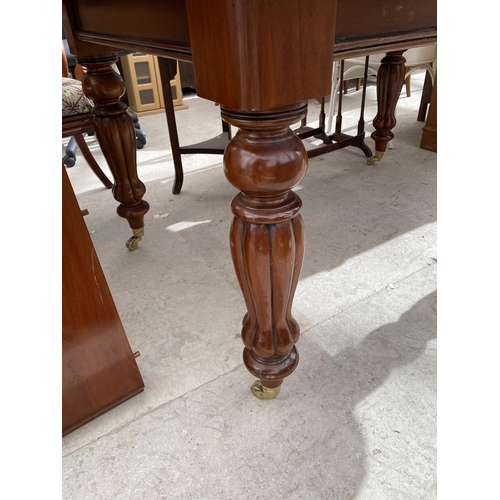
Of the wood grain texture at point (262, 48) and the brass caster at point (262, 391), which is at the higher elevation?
the wood grain texture at point (262, 48)

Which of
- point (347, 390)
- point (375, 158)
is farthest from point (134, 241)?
point (375, 158)

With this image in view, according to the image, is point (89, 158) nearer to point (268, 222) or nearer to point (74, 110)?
point (74, 110)

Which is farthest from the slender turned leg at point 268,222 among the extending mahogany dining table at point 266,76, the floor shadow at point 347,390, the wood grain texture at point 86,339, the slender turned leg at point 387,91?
the slender turned leg at point 387,91

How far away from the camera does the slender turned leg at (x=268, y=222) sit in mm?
520

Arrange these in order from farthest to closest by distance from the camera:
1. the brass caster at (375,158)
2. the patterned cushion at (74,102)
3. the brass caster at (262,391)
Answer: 1. the brass caster at (375,158)
2. the patterned cushion at (74,102)
3. the brass caster at (262,391)

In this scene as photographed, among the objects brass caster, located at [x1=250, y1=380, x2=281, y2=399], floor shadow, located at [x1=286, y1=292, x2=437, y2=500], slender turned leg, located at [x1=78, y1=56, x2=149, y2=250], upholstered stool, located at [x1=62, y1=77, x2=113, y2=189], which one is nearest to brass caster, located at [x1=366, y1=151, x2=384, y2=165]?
floor shadow, located at [x1=286, y1=292, x2=437, y2=500]

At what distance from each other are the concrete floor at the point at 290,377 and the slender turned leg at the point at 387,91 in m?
0.38

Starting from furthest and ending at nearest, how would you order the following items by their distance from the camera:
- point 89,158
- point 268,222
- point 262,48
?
point 89,158
point 268,222
point 262,48

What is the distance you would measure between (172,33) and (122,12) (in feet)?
0.69

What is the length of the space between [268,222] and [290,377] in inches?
18.5

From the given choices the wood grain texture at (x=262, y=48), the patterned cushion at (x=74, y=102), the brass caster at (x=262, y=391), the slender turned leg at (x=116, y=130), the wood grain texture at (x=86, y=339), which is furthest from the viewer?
the patterned cushion at (x=74, y=102)

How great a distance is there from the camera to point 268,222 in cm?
56

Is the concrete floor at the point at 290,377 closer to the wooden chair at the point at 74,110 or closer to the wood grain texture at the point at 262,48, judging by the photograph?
the wooden chair at the point at 74,110

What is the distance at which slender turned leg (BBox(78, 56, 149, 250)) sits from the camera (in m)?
1.11
